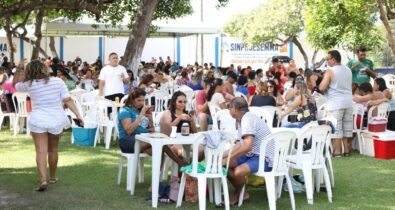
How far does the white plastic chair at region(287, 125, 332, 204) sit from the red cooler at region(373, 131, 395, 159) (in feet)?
9.48

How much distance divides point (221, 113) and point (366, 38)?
12543 millimetres

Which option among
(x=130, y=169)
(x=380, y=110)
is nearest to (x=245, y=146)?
(x=130, y=169)

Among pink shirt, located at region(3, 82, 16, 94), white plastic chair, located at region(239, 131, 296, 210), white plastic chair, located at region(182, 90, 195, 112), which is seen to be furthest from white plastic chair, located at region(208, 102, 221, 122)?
pink shirt, located at region(3, 82, 16, 94)

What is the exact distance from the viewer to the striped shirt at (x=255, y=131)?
6203 mm

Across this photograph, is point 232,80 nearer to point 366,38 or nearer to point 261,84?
point 261,84

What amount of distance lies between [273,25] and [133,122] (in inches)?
1230

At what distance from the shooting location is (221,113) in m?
8.37

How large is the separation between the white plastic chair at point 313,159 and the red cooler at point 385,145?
2.89 meters

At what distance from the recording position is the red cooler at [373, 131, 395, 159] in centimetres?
942

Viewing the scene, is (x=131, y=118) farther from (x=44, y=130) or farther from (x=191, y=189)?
(x=191, y=189)

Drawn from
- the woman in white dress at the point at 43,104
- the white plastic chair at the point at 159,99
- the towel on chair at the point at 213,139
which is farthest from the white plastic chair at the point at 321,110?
the woman in white dress at the point at 43,104

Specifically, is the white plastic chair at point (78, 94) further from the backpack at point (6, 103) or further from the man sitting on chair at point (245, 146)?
the man sitting on chair at point (245, 146)

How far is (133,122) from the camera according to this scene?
7.19 metres

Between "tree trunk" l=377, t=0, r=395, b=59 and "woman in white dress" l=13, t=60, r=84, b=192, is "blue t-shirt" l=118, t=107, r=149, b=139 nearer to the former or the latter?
"woman in white dress" l=13, t=60, r=84, b=192
